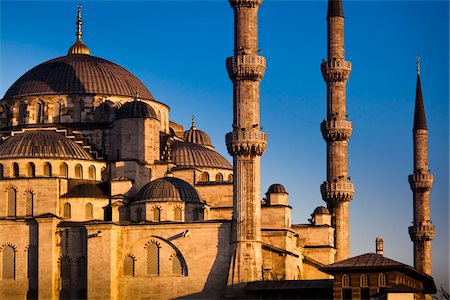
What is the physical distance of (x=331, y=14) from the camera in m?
67.8

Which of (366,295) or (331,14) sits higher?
(331,14)

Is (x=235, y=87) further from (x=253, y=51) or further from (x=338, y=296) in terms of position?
(x=338, y=296)

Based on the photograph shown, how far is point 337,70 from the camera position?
2653 inches

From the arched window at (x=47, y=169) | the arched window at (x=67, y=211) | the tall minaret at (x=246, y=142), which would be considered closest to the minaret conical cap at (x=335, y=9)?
the tall minaret at (x=246, y=142)

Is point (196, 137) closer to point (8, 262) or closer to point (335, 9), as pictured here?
point (335, 9)

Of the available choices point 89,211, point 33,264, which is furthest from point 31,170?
point 33,264

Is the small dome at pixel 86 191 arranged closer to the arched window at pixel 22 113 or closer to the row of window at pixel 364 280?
the arched window at pixel 22 113

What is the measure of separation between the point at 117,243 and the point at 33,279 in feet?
14.4

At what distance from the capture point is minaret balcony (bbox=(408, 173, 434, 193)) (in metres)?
74.1

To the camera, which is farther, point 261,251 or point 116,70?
point 116,70

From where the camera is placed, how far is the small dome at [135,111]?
211 feet

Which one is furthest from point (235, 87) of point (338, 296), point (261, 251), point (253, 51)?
point (338, 296)

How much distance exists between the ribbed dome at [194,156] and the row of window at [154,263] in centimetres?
1069

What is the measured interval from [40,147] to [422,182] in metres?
23.1
